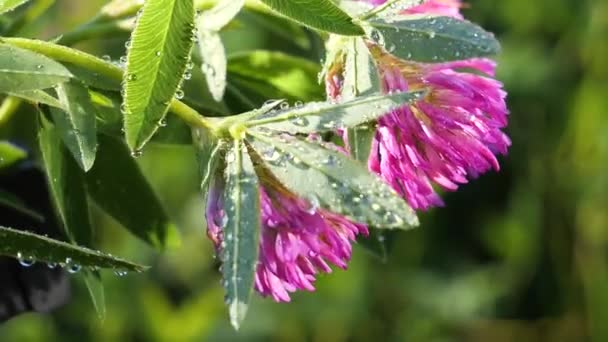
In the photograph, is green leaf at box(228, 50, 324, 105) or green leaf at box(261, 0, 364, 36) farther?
green leaf at box(228, 50, 324, 105)

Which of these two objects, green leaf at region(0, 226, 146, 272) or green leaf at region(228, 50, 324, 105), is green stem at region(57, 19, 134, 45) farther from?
green leaf at region(0, 226, 146, 272)

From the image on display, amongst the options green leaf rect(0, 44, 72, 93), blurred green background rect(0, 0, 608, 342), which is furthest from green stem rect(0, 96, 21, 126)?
blurred green background rect(0, 0, 608, 342)

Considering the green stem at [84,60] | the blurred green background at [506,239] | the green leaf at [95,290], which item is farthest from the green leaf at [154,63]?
the blurred green background at [506,239]

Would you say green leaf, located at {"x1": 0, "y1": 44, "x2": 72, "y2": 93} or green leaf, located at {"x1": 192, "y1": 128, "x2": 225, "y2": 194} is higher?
green leaf, located at {"x1": 0, "y1": 44, "x2": 72, "y2": 93}

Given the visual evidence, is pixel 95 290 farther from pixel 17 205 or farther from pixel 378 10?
pixel 378 10

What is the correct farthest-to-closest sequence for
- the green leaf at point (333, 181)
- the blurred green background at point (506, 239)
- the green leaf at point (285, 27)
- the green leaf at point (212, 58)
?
1. the blurred green background at point (506, 239)
2. the green leaf at point (285, 27)
3. the green leaf at point (212, 58)
4. the green leaf at point (333, 181)

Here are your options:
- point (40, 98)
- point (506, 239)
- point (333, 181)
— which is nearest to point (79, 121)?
point (40, 98)

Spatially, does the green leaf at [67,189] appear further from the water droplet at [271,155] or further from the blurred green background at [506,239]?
the blurred green background at [506,239]
